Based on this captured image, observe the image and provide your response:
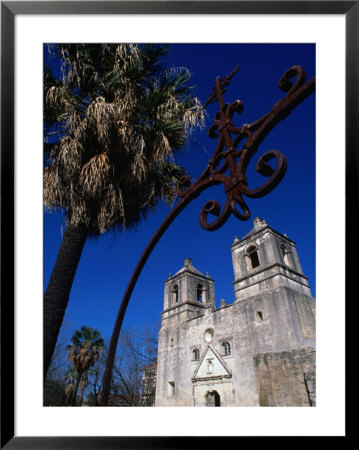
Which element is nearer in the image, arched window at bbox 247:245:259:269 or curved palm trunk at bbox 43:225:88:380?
curved palm trunk at bbox 43:225:88:380

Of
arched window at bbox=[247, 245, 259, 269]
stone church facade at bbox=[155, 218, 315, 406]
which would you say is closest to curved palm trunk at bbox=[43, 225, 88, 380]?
stone church facade at bbox=[155, 218, 315, 406]

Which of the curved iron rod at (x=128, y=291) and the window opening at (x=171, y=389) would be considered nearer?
the curved iron rod at (x=128, y=291)

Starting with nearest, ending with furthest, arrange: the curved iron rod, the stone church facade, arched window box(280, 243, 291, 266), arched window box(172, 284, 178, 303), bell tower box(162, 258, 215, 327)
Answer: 1. the curved iron rod
2. the stone church facade
3. arched window box(280, 243, 291, 266)
4. bell tower box(162, 258, 215, 327)
5. arched window box(172, 284, 178, 303)

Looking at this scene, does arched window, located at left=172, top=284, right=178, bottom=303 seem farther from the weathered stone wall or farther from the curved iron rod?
the curved iron rod

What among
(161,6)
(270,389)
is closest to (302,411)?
(161,6)

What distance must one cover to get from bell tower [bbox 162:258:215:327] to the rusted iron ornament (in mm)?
25147

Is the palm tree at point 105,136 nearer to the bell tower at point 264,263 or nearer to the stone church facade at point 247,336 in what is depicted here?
the stone church facade at point 247,336

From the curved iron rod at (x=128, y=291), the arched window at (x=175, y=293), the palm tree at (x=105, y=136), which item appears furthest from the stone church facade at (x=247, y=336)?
the curved iron rod at (x=128, y=291)

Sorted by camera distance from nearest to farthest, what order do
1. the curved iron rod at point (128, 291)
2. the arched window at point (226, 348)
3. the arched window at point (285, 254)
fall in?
1. the curved iron rod at point (128, 291)
2. the arched window at point (226, 348)
3. the arched window at point (285, 254)

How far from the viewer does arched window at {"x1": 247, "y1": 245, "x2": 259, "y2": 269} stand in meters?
23.5

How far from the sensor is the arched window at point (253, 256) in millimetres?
23472

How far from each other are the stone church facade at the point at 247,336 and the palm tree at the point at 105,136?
12.4 m

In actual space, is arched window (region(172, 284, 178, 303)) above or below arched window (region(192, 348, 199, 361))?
above

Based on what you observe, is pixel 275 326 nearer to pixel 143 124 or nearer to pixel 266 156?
pixel 143 124
